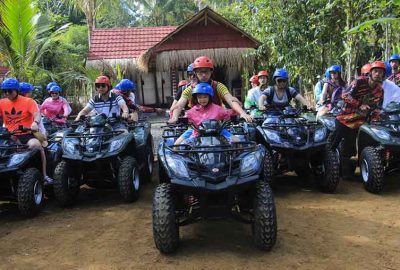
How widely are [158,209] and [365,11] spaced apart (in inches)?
347

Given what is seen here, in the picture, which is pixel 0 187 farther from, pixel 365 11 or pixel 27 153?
pixel 365 11

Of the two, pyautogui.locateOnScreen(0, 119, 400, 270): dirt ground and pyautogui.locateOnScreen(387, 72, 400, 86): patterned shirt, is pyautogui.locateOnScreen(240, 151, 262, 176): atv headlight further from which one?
pyautogui.locateOnScreen(387, 72, 400, 86): patterned shirt

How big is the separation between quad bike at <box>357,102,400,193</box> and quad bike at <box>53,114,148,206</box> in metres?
3.45

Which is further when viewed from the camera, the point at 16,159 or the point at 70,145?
the point at 70,145

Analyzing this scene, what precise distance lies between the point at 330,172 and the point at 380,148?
0.80 m

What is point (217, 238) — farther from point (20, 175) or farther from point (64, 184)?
point (20, 175)

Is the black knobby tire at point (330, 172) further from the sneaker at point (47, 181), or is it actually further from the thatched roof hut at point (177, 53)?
the thatched roof hut at point (177, 53)

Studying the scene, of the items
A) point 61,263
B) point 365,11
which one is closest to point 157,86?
point 365,11

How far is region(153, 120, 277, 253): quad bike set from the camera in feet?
14.3

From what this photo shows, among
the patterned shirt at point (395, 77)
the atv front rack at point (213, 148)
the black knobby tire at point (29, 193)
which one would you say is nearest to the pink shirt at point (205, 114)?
the atv front rack at point (213, 148)

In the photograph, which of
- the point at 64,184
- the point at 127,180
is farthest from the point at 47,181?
the point at 127,180

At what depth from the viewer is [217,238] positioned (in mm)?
4938

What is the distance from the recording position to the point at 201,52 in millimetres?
18438

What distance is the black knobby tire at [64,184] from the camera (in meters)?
6.41
